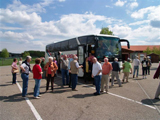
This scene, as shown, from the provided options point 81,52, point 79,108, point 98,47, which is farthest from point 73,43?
point 79,108

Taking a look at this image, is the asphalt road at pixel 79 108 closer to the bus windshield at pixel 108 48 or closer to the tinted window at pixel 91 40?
the bus windshield at pixel 108 48

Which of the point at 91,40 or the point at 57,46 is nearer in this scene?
the point at 91,40

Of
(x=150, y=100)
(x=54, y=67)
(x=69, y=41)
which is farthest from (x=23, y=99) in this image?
(x=69, y=41)

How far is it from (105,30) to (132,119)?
35.7m

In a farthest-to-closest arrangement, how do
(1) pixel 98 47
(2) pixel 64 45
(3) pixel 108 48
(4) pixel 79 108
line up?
(2) pixel 64 45 → (3) pixel 108 48 → (1) pixel 98 47 → (4) pixel 79 108

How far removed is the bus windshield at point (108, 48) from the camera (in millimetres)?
9117

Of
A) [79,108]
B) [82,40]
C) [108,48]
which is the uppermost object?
[82,40]

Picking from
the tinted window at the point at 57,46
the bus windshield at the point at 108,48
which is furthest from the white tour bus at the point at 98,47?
the tinted window at the point at 57,46

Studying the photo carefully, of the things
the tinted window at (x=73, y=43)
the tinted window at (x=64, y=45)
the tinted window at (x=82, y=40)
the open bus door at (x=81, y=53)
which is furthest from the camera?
the tinted window at (x=64, y=45)

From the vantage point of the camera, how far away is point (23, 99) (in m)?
5.53

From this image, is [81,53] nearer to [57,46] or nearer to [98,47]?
[98,47]

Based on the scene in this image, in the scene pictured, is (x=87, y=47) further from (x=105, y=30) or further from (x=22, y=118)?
(x=105, y=30)

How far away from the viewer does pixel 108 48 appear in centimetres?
943

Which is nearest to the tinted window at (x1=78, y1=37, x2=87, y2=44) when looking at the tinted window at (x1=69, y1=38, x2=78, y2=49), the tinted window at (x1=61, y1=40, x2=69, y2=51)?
the tinted window at (x1=69, y1=38, x2=78, y2=49)
